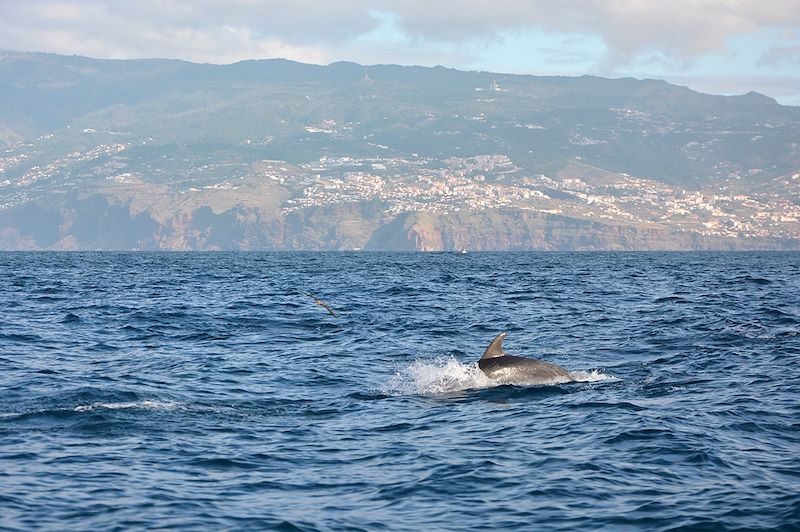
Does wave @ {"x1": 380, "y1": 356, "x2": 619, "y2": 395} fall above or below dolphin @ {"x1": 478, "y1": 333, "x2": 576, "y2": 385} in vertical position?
below

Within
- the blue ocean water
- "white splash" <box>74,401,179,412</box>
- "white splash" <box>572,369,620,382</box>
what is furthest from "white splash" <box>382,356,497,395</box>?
"white splash" <box>74,401,179,412</box>

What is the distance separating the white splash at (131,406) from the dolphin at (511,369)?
7.94 metres

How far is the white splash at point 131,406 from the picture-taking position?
2175 centimetres

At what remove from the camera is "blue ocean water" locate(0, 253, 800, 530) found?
48.5ft

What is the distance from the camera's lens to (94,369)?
27.7m

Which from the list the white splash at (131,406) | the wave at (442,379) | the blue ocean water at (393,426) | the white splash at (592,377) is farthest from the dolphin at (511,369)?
the white splash at (131,406)

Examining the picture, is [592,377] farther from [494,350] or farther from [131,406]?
[131,406]

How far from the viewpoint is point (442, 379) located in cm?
2631

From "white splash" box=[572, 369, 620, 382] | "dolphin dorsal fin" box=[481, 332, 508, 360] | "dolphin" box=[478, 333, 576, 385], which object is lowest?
"white splash" box=[572, 369, 620, 382]

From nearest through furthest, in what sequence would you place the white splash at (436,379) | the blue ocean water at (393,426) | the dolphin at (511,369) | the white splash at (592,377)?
the blue ocean water at (393,426)
the white splash at (436,379)
the dolphin at (511,369)
the white splash at (592,377)

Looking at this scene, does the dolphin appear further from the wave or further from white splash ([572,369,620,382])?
→ white splash ([572,369,620,382])

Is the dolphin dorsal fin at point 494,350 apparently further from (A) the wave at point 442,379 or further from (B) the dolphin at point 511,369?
(A) the wave at point 442,379

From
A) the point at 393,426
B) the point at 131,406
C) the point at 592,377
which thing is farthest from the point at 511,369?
the point at 131,406

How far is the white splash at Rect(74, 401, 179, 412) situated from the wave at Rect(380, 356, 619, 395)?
546 centimetres
